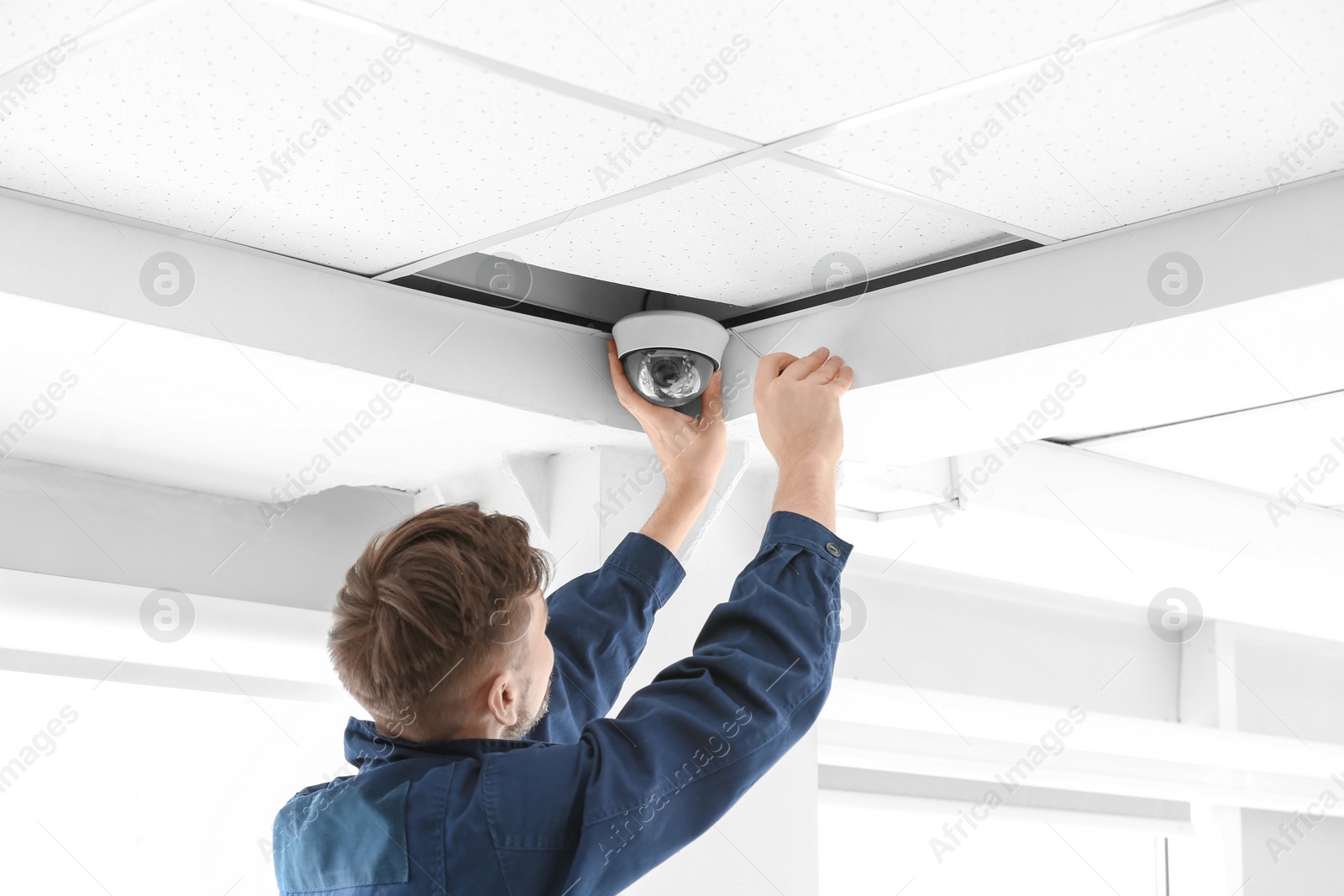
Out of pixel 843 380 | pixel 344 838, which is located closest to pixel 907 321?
pixel 843 380

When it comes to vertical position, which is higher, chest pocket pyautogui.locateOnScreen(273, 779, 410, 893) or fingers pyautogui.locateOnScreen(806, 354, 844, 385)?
fingers pyautogui.locateOnScreen(806, 354, 844, 385)

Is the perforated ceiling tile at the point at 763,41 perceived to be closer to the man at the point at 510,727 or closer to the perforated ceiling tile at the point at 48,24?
the perforated ceiling tile at the point at 48,24

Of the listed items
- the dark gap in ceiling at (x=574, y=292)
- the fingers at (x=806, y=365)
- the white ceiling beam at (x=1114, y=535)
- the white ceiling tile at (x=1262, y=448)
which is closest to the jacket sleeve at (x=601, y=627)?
the fingers at (x=806, y=365)

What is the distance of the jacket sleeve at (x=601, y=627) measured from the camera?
1471 mm

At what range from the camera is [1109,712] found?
3.89 m

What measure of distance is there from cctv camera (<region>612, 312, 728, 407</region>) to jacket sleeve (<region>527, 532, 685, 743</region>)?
0.37 m

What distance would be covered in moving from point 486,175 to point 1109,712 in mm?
3130

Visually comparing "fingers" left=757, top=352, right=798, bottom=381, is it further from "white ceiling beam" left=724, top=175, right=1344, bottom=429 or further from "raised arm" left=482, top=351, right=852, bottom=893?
"raised arm" left=482, top=351, right=852, bottom=893

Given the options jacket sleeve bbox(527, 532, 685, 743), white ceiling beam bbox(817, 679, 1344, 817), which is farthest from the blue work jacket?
white ceiling beam bbox(817, 679, 1344, 817)

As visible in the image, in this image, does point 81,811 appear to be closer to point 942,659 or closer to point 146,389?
point 146,389

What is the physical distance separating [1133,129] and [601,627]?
82cm

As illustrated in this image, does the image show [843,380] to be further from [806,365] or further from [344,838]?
[344,838]

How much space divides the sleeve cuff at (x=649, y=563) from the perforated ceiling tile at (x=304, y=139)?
43cm

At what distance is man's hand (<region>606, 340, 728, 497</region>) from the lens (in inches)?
71.2
